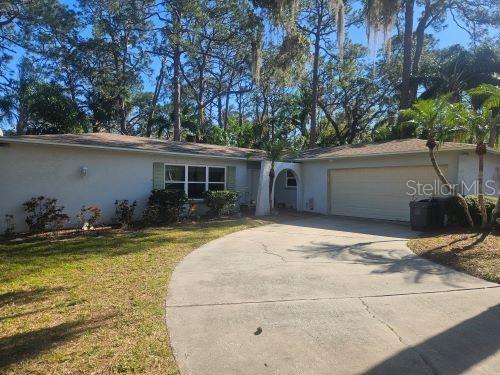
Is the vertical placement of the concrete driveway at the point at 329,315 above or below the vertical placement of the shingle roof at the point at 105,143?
below

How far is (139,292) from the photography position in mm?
5297

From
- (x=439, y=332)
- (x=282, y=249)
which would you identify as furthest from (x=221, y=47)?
(x=439, y=332)

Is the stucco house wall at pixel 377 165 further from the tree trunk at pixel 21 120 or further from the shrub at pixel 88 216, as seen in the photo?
the tree trunk at pixel 21 120

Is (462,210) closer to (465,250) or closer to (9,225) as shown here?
(465,250)

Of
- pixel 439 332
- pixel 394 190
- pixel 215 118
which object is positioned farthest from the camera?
pixel 215 118

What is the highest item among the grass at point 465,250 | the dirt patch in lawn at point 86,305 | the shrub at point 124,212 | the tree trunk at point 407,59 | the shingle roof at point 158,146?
the tree trunk at point 407,59

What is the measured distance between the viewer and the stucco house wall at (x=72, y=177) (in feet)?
34.9

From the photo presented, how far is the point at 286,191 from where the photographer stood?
752 inches

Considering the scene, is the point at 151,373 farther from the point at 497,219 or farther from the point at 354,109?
the point at 354,109

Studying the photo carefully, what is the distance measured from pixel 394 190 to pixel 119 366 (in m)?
12.5

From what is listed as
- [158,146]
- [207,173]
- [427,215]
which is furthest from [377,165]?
[158,146]

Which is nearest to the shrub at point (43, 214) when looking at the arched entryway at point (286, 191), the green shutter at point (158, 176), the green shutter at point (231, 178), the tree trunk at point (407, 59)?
the green shutter at point (158, 176)

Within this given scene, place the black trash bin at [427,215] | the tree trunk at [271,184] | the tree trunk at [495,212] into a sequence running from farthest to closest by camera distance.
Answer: the tree trunk at [271,184] → the black trash bin at [427,215] → the tree trunk at [495,212]

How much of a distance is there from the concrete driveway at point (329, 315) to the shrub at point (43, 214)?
18.3 feet
